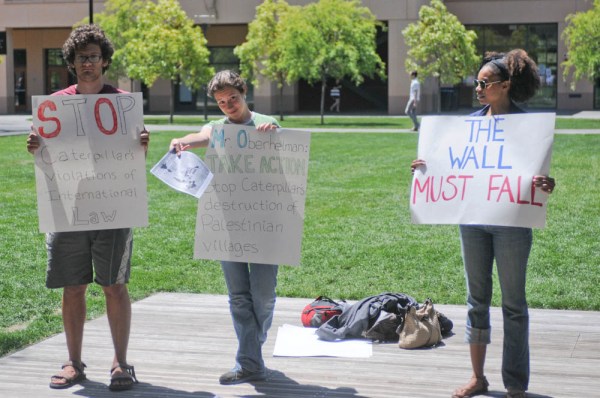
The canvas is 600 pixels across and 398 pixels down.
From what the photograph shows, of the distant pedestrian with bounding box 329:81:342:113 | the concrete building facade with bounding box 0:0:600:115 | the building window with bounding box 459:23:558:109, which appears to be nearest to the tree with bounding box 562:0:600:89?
the concrete building facade with bounding box 0:0:600:115

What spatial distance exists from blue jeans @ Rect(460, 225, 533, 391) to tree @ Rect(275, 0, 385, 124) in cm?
3160

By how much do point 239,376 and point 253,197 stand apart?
1079mm

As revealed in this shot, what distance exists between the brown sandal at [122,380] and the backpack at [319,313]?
1.86m

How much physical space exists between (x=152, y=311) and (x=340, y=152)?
1522 centimetres

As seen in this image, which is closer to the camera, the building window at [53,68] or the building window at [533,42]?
the building window at [533,42]

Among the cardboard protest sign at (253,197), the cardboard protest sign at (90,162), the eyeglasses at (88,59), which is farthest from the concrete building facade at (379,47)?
the eyeglasses at (88,59)

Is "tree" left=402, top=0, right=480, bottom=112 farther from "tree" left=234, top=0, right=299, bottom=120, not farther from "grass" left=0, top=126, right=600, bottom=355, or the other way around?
"grass" left=0, top=126, right=600, bottom=355

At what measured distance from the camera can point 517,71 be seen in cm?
565

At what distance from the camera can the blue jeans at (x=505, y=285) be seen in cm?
568

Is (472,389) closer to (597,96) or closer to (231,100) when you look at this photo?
(231,100)

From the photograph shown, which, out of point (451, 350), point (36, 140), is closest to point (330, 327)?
point (451, 350)

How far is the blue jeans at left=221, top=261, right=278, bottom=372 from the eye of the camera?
6.24 metres

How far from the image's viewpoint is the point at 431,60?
4406 centimetres

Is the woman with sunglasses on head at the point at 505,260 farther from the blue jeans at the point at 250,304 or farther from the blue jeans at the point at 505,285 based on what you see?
the blue jeans at the point at 250,304
